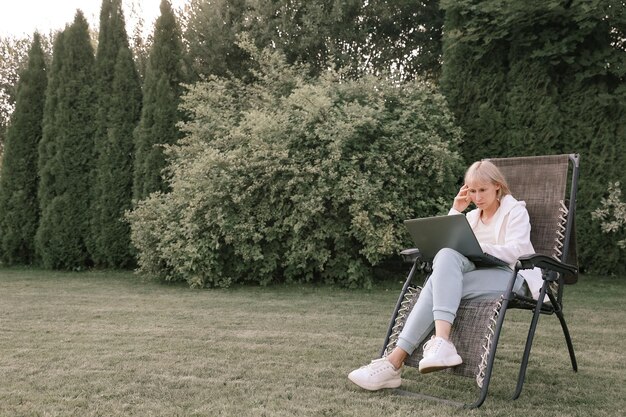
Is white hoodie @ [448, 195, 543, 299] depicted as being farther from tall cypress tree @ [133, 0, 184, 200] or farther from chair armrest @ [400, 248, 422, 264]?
tall cypress tree @ [133, 0, 184, 200]

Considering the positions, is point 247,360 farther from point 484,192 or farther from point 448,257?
point 484,192

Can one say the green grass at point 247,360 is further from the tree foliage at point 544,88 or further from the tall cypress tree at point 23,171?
the tall cypress tree at point 23,171

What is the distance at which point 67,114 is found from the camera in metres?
9.17

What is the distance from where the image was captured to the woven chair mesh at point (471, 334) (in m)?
2.65

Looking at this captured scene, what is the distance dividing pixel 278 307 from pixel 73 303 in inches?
72.2

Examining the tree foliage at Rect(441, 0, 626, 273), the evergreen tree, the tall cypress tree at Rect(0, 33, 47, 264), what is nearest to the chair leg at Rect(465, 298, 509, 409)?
the tree foliage at Rect(441, 0, 626, 273)

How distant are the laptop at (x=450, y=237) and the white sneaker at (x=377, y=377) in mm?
641

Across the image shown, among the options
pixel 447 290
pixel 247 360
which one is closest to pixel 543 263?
pixel 447 290

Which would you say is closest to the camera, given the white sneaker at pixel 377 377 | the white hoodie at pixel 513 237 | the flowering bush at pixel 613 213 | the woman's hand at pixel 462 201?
the white sneaker at pixel 377 377

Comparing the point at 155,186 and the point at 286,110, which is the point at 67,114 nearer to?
the point at 155,186

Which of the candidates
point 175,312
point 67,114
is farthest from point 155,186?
point 175,312

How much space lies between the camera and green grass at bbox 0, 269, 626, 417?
2.56 meters

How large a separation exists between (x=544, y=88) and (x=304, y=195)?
3.38 m

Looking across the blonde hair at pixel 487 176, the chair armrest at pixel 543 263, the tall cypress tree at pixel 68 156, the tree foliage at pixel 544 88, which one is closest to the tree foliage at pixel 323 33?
the tall cypress tree at pixel 68 156
